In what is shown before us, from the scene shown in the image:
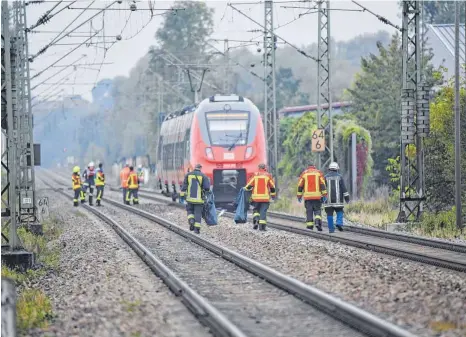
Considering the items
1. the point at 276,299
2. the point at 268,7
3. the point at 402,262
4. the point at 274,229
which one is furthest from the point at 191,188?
the point at 268,7

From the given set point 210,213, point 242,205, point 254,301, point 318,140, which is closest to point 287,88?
point 318,140

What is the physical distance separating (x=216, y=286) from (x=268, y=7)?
2431 cm

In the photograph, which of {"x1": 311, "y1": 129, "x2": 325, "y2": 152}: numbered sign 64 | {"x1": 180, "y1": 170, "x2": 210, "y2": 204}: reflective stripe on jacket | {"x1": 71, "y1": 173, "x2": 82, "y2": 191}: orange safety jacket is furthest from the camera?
{"x1": 71, "y1": 173, "x2": 82, "y2": 191}: orange safety jacket

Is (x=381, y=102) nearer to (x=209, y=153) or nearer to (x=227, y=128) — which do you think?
(x=227, y=128)

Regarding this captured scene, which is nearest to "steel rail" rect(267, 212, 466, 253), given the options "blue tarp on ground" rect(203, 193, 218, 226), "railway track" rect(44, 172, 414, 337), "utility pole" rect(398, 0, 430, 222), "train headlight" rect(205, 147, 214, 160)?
"utility pole" rect(398, 0, 430, 222)

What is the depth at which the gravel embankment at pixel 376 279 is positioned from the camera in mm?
10327

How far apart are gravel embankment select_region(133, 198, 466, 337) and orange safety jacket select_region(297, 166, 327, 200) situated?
4.25ft

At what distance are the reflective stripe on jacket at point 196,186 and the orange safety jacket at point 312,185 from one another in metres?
2.12

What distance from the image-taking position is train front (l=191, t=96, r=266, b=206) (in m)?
32.0

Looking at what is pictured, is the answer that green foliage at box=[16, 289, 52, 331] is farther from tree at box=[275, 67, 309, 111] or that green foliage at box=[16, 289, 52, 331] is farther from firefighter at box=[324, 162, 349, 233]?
tree at box=[275, 67, 309, 111]

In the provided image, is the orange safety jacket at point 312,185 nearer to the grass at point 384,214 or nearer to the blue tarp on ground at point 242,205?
the blue tarp on ground at point 242,205

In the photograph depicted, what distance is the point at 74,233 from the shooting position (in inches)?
1009

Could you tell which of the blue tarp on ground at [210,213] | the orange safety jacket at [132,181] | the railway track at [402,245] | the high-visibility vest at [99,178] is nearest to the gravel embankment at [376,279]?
the railway track at [402,245]

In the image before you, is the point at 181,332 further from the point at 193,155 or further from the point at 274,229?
the point at 193,155
